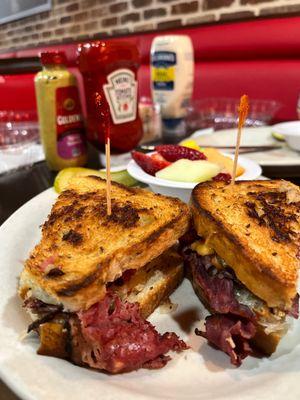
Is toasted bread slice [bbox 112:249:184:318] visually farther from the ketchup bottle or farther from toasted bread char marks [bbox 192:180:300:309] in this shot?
the ketchup bottle

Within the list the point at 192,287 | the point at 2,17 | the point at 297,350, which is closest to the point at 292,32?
the point at 192,287

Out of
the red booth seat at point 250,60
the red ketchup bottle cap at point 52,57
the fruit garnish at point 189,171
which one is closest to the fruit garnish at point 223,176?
the fruit garnish at point 189,171

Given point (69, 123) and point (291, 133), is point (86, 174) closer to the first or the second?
point (69, 123)

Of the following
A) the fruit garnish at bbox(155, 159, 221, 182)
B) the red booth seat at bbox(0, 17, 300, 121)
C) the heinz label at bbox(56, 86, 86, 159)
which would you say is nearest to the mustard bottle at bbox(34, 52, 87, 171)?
the heinz label at bbox(56, 86, 86, 159)

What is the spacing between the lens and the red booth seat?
3117 mm

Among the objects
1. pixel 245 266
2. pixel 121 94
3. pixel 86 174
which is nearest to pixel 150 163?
pixel 86 174

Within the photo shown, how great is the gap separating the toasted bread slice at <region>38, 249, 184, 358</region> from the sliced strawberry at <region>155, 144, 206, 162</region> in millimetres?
546

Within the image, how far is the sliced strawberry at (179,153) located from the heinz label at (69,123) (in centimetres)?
53

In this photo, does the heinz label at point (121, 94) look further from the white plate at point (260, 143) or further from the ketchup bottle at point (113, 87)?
the white plate at point (260, 143)

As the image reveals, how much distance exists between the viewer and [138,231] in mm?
981

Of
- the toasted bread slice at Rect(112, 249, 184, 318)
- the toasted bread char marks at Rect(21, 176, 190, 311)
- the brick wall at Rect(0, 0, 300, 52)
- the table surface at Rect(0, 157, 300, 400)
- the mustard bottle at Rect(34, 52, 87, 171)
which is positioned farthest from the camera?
the brick wall at Rect(0, 0, 300, 52)

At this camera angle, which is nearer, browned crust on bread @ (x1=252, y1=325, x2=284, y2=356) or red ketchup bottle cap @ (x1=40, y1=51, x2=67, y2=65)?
browned crust on bread @ (x1=252, y1=325, x2=284, y2=356)

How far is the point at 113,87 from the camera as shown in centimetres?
186

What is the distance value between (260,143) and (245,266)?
128 cm
